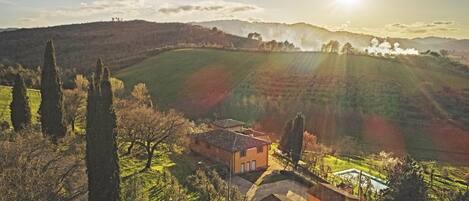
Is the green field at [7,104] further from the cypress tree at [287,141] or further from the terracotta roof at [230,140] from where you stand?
the cypress tree at [287,141]

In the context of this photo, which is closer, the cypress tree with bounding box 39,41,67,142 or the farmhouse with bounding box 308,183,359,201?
the farmhouse with bounding box 308,183,359,201

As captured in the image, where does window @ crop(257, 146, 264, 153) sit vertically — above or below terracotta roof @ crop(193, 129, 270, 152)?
below

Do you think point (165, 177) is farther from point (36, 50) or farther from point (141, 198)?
point (36, 50)

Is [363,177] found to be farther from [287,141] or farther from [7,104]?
[7,104]

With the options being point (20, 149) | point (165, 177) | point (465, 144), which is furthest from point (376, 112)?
point (20, 149)

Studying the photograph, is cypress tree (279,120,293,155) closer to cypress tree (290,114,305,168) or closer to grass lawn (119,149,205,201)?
cypress tree (290,114,305,168)

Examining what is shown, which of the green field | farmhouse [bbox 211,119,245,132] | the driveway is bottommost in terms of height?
the driveway

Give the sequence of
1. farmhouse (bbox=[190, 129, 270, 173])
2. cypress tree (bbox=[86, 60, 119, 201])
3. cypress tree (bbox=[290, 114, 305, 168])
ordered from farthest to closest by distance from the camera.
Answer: cypress tree (bbox=[290, 114, 305, 168]) → farmhouse (bbox=[190, 129, 270, 173]) → cypress tree (bbox=[86, 60, 119, 201])

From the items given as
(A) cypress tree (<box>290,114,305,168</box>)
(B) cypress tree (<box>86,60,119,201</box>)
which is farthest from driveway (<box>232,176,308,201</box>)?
(B) cypress tree (<box>86,60,119,201</box>)

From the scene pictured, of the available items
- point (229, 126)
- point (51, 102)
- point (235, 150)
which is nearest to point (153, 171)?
point (235, 150)

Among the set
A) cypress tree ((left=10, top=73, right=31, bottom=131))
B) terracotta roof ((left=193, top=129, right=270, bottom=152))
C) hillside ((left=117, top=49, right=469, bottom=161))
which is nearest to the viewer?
cypress tree ((left=10, top=73, right=31, bottom=131))
